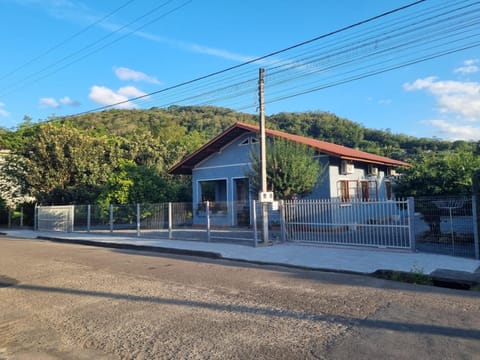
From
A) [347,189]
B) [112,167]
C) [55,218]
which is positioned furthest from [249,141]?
[55,218]

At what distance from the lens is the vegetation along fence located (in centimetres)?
1039

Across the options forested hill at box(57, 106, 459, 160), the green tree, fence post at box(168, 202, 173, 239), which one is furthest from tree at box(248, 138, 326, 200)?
forested hill at box(57, 106, 459, 160)

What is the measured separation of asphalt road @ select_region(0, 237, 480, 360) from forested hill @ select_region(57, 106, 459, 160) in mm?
42643

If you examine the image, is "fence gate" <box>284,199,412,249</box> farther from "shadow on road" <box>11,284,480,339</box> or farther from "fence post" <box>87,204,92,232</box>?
"fence post" <box>87,204,92,232</box>

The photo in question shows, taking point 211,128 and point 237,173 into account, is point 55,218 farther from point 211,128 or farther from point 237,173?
point 211,128

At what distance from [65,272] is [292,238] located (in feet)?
25.6

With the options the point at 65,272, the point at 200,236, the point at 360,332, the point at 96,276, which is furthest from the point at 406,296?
the point at 200,236

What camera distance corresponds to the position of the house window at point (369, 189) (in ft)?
68.9

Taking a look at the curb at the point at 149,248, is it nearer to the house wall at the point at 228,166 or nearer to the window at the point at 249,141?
the house wall at the point at 228,166

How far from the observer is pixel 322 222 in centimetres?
1320

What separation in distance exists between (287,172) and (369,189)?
8828 mm

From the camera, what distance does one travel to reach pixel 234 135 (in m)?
21.5

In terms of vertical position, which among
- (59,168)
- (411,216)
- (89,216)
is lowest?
(89,216)

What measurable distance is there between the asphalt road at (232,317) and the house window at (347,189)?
34.7 ft
